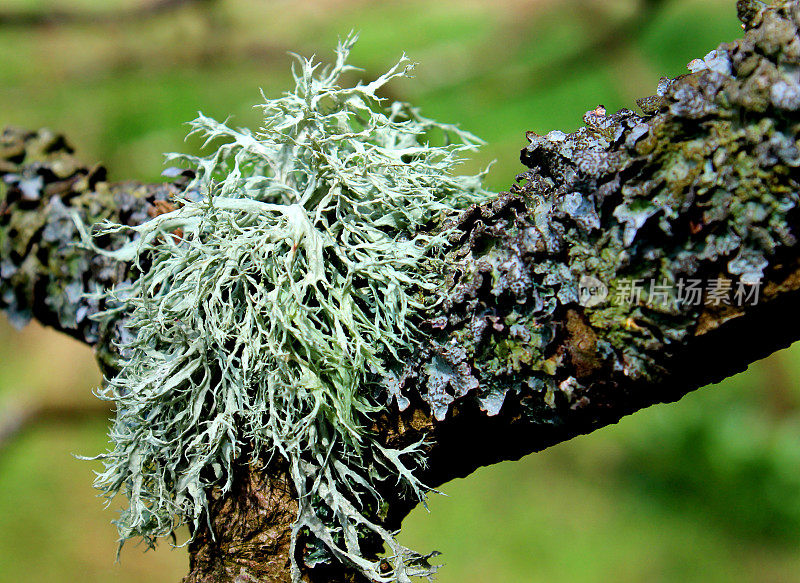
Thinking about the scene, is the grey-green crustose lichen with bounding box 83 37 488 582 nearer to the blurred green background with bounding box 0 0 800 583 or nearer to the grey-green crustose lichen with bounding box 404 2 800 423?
the grey-green crustose lichen with bounding box 404 2 800 423

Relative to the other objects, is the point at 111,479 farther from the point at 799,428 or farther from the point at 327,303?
the point at 799,428

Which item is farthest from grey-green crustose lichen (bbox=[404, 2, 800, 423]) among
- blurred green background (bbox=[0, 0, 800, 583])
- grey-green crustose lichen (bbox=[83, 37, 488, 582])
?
blurred green background (bbox=[0, 0, 800, 583])

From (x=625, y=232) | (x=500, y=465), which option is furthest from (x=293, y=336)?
(x=500, y=465)

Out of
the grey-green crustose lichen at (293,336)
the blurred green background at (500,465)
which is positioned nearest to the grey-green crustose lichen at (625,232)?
the grey-green crustose lichen at (293,336)

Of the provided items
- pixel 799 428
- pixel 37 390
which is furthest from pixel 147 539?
pixel 37 390

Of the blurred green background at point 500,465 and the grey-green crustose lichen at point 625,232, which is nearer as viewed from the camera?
the grey-green crustose lichen at point 625,232

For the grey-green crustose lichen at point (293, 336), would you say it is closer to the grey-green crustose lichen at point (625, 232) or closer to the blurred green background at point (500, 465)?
the grey-green crustose lichen at point (625, 232)
